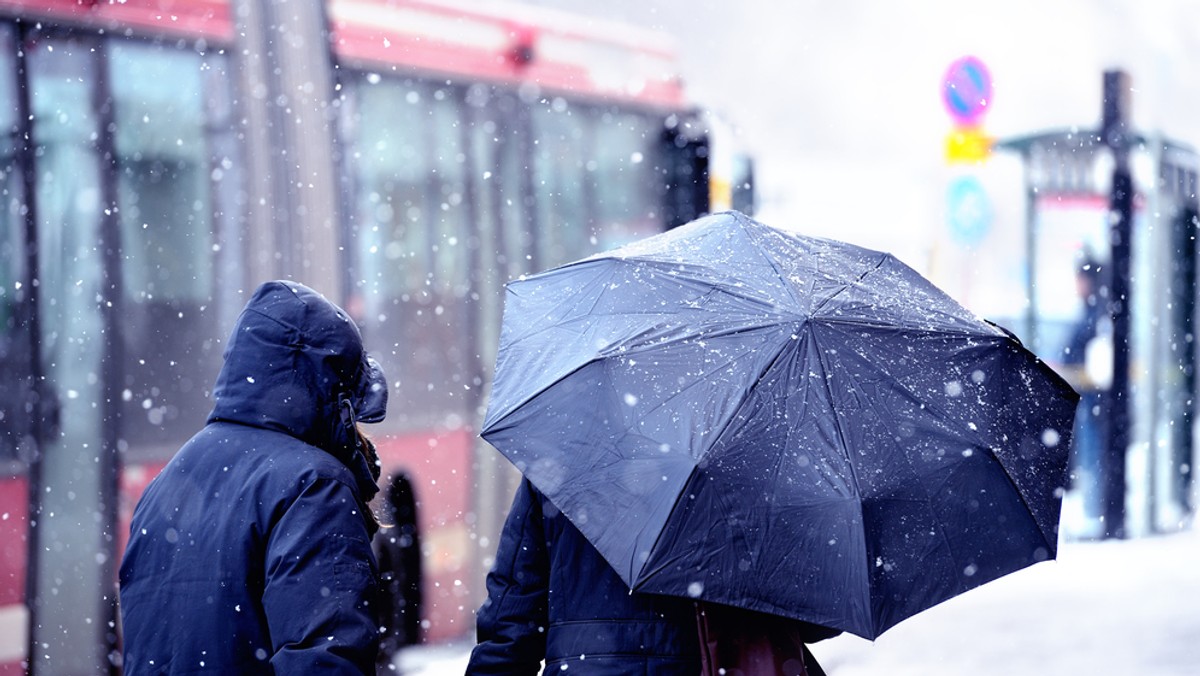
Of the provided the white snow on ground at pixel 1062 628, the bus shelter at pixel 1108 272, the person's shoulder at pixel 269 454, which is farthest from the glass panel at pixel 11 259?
the bus shelter at pixel 1108 272

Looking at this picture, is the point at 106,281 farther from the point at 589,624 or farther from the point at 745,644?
the point at 745,644

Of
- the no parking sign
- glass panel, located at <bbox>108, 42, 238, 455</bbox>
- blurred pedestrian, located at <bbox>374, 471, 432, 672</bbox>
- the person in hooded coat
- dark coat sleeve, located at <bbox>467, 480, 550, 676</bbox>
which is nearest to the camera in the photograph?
the person in hooded coat

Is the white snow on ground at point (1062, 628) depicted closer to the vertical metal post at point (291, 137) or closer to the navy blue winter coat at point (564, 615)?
the vertical metal post at point (291, 137)

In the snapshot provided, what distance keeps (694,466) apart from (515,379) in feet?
1.42

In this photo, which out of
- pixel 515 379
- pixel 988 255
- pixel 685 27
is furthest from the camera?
pixel 988 255

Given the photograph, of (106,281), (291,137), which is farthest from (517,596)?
(291,137)

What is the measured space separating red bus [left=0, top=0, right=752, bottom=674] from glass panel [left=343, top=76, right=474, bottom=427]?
0.04 feet

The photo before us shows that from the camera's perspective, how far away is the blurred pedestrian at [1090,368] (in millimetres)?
8383

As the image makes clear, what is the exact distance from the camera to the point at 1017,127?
854cm

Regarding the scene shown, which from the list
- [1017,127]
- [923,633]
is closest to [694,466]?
[923,633]

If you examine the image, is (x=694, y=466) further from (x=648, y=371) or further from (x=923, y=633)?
(x=923, y=633)

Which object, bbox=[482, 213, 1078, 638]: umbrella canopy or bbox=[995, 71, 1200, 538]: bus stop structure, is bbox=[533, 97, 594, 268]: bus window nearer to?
bbox=[995, 71, 1200, 538]: bus stop structure

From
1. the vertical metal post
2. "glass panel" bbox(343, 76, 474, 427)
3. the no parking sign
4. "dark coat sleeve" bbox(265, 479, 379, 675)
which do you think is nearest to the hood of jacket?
"dark coat sleeve" bbox(265, 479, 379, 675)

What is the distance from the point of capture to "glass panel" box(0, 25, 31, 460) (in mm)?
5004
